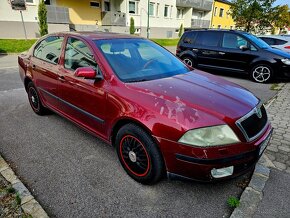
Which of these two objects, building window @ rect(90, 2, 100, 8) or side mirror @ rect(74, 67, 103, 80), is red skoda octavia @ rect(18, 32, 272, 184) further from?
building window @ rect(90, 2, 100, 8)

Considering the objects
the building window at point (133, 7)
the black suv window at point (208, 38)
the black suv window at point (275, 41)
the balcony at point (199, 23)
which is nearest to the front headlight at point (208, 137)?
the black suv window at point (208, 38)

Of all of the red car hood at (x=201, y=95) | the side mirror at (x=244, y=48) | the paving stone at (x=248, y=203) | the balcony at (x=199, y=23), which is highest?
the red car hood at (x=201, y=95)

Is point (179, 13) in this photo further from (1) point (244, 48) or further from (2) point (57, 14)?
(1) point (244, 48)

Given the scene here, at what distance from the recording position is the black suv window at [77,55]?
3.15 metres

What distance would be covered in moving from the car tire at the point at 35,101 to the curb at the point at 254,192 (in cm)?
376

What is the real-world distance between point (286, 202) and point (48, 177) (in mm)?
2669

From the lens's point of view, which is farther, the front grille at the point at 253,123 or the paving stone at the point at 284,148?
the paving stone at the point at 284,148

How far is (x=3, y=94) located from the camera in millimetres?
6051

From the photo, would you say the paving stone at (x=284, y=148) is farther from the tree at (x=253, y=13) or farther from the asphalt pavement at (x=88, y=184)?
the tree at (x=253, y=13)

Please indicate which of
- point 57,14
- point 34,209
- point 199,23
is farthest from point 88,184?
point 199,23

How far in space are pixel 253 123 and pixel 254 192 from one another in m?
0.79

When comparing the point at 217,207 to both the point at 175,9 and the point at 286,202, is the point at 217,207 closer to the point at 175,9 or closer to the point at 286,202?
the point at 286,202

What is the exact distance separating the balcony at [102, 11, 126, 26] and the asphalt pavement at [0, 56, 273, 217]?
69.9 ft

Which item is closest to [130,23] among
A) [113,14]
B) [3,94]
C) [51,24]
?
[113,14]
